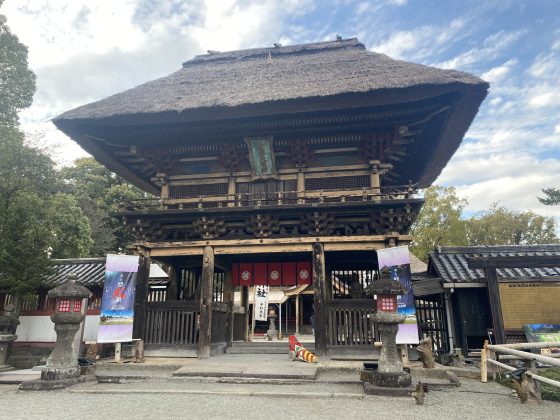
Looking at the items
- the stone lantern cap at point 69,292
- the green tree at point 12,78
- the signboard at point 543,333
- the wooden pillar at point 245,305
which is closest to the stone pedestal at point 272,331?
the wooden pillar at point 245,305

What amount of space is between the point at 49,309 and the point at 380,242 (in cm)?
1115

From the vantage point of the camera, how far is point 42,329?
39.7 feet

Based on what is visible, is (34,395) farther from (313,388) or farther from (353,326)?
(353,326)

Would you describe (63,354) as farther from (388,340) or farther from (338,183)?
(338,183)

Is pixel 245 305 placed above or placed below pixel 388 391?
above

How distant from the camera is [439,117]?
33.9 ft

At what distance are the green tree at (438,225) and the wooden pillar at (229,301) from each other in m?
19.8

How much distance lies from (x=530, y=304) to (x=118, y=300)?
399 inches

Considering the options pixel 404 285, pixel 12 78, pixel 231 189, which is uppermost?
pixel 12 78

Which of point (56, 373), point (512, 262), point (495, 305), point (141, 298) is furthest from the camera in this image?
point (141, 298)

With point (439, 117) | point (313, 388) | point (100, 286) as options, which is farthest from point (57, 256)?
point (439, 117)

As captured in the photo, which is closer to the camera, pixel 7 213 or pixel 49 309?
pixel 7 213

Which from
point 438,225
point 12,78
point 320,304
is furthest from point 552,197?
point 12,78

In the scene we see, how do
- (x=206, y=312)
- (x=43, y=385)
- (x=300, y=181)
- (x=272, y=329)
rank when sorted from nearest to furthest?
(x=43, y=385) < (x=206, y=312) < (x=300, y=181) < (x=272, y=329)
